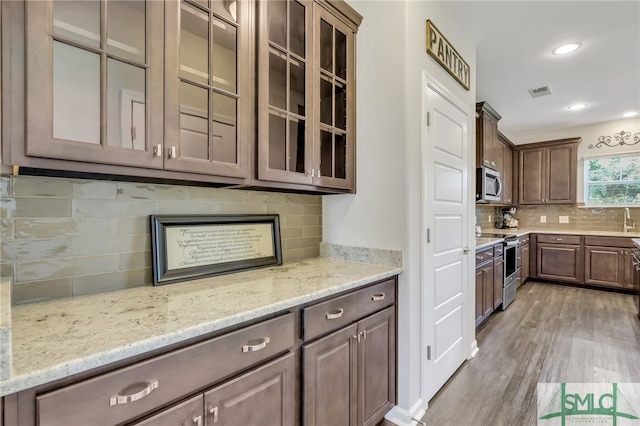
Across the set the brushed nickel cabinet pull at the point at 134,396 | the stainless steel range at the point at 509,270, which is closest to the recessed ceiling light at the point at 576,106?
the stainless steel range at the point at 509,270

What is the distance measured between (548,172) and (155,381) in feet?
20.8

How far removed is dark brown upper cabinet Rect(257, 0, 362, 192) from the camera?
1.46m

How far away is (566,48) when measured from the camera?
2729mm

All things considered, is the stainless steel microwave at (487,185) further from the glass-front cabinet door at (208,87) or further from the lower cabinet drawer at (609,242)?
the glass-front cabinet door at (208,87)

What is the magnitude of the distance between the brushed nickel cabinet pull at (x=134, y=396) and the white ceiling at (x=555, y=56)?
2.72 metres

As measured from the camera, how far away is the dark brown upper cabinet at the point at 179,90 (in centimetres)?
89

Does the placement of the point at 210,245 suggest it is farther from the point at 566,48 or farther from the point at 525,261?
the point at 525,261

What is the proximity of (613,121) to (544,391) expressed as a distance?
197 inches

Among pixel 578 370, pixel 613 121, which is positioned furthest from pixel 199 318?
pixel 613 121

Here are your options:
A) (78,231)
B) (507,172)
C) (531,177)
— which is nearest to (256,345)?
(78,231)

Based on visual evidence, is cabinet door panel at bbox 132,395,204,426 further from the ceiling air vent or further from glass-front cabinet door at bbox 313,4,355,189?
the ceiling air vent

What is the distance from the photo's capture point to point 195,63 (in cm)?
122

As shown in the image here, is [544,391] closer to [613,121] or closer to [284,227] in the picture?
[284,227]

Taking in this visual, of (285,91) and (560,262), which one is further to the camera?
(560,262)
